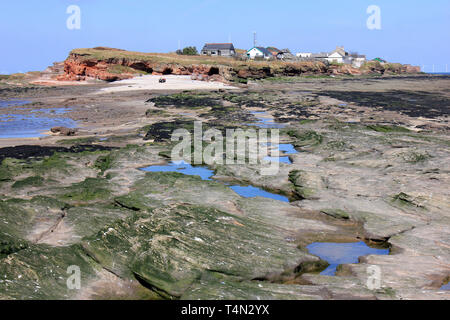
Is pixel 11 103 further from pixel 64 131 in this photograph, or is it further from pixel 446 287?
pixel 446 287

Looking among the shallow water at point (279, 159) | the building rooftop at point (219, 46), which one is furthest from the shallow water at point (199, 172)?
the building rooftop at point (219, 46)

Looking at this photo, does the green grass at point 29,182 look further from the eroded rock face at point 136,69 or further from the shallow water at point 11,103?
the eroded rock face at point 136,69

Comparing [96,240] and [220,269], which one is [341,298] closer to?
[220,269]

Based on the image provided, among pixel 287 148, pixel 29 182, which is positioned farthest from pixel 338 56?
pixel 29 182

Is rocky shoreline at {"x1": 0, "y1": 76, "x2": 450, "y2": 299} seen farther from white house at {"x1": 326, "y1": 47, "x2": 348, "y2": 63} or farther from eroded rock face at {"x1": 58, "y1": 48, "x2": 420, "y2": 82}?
white house at {"x1": 326, "y1": 47, "x2": 348, "y2": 63}

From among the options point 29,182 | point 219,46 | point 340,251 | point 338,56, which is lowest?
point 340,251
